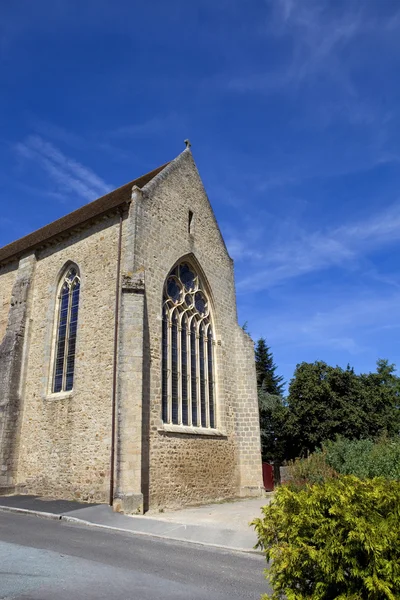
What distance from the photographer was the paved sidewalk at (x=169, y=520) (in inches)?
325

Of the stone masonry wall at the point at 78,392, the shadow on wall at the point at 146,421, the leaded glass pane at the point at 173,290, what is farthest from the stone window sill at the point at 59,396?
the leaded glass pane at the point at 173,290

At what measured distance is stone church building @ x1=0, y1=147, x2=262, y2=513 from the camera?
12.2 m

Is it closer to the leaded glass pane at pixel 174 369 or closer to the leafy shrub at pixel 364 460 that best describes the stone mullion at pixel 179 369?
the leaded glass pane at pixel 174 369

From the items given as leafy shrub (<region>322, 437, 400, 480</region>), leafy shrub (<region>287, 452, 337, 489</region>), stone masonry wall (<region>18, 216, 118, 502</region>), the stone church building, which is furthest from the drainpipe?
leafy shrub (<region>322, 437, 400, 480</region>)

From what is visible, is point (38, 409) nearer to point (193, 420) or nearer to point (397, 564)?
point (193, 420)

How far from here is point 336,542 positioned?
3.37 m

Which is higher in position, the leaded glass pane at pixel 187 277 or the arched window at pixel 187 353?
the leaded glass pane at pixel 187 277

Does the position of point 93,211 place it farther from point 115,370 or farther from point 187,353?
point 115,370

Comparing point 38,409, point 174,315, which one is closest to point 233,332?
point 174,315

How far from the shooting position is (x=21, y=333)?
1560 cm

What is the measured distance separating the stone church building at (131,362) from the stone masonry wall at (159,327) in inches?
2.1

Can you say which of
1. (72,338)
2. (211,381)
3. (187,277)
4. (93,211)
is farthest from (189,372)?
(93,211)

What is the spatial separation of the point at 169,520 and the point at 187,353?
20.1ft

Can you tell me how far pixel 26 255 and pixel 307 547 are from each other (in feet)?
52.9
